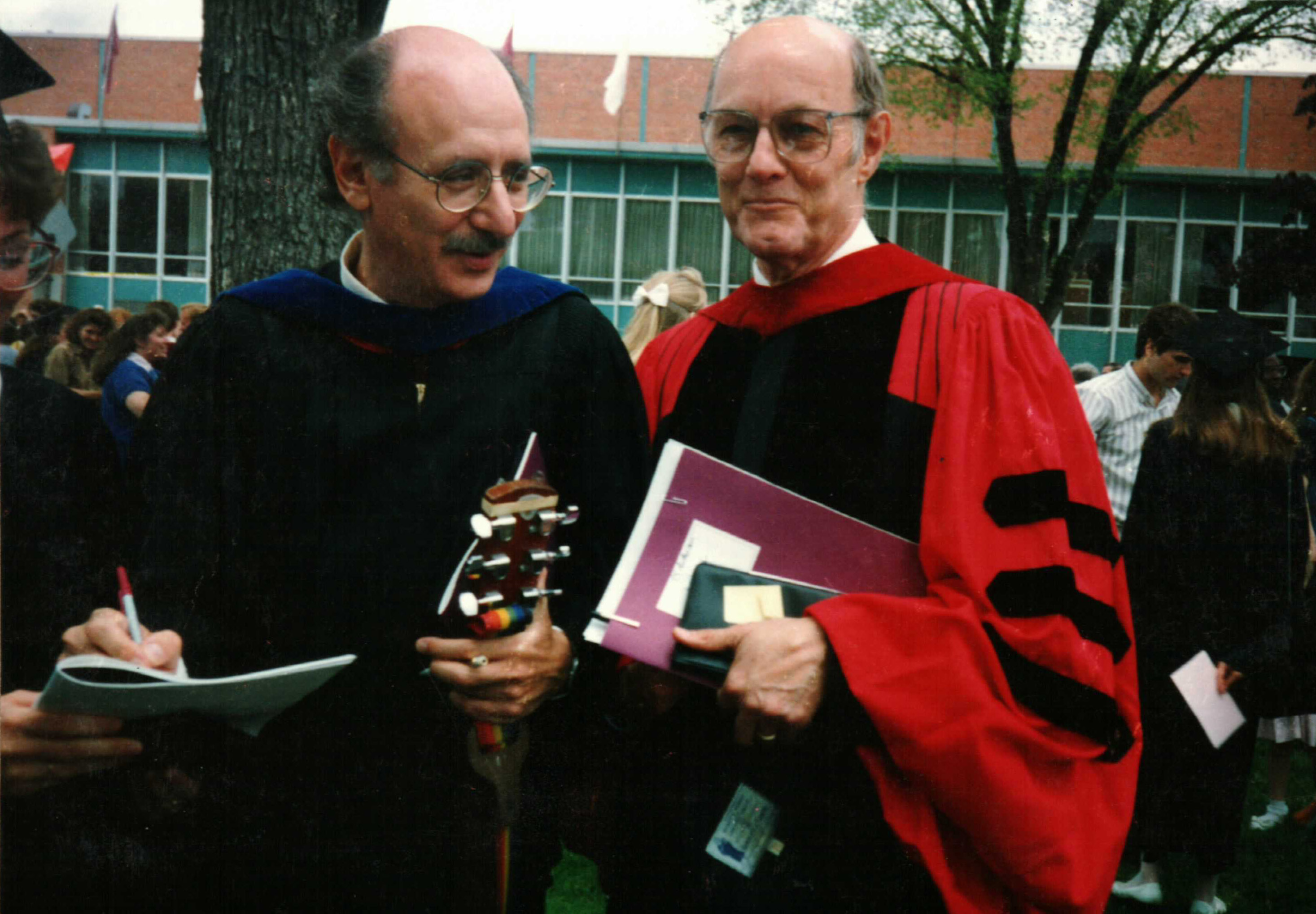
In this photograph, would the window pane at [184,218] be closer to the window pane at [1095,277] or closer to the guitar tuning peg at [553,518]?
the guitar tuning peg at [553,518]

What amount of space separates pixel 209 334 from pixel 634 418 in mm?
751

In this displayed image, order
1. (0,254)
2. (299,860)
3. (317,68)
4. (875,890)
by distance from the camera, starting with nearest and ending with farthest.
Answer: (0,254) < (875,890) < (299,860) < (317,68)

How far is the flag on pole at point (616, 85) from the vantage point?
6.55 ft

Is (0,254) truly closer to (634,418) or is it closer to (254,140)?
(634,418)

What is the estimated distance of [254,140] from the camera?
8.94 ft

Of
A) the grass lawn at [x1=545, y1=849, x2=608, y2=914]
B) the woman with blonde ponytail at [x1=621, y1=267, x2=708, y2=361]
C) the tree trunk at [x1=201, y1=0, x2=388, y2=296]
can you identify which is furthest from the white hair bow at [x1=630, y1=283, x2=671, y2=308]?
the grass lawn at [x1=545, y1=849, x2=608, y2=914]

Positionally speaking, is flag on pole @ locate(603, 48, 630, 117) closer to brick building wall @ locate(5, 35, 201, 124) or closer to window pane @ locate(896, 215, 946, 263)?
brick building wall @ locate(5, 35, 201, 124)

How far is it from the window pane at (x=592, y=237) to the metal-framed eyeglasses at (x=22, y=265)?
155 centimetres

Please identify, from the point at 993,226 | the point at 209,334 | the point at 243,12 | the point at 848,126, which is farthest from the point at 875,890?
the point at 993,226

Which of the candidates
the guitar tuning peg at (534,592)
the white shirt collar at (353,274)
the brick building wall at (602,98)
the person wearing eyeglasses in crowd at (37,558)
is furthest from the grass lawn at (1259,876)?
the person wearing eyeglasses in crowd at (37,558)

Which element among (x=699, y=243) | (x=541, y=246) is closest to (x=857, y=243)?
(x=541, y=246)

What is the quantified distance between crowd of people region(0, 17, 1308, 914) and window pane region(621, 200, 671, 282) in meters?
1.98

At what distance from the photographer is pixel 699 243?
12.8 ft

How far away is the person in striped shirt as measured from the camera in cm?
464
